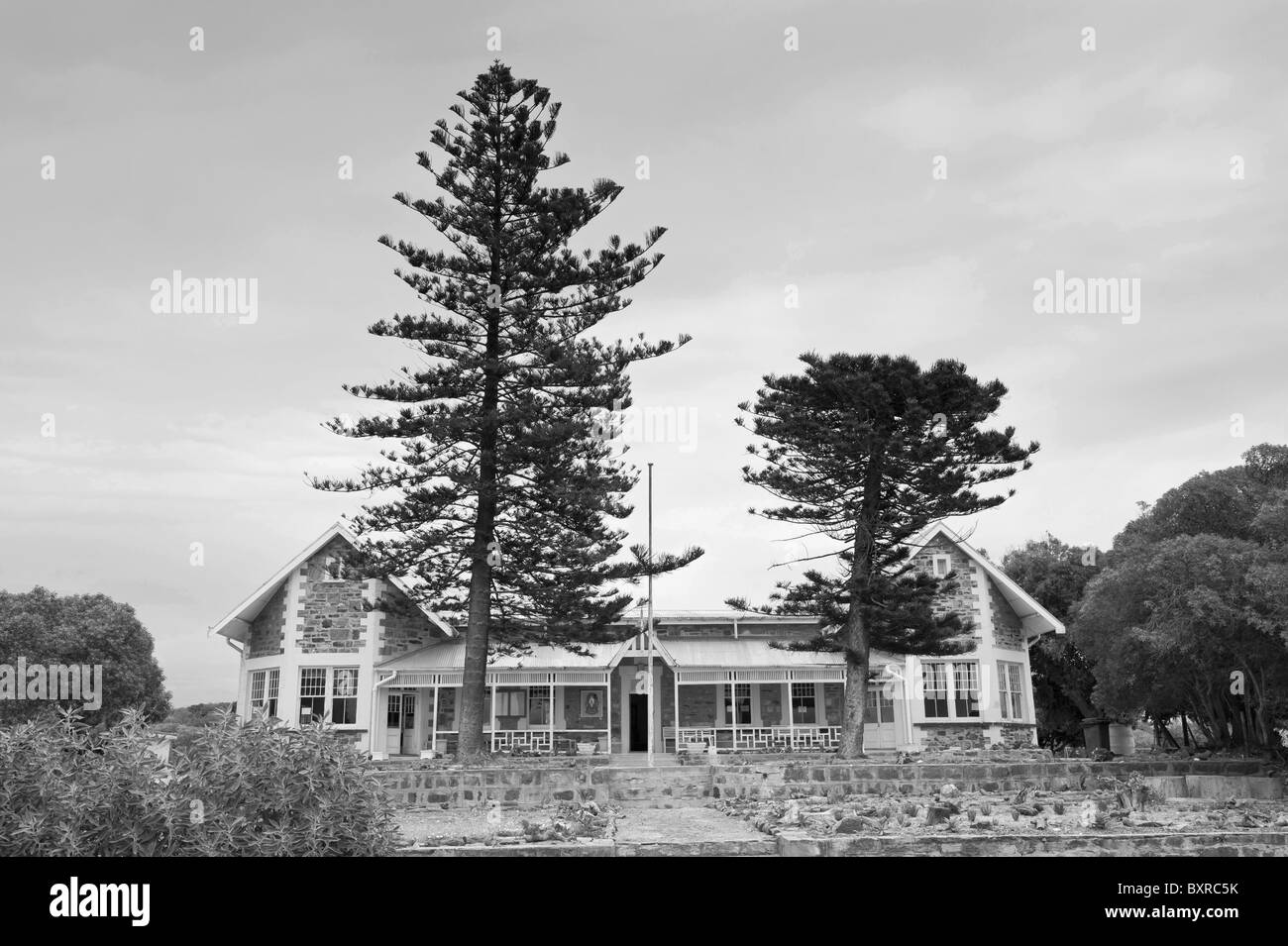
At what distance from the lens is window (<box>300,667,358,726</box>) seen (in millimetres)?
23625

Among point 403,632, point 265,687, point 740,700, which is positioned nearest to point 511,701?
point 403,632

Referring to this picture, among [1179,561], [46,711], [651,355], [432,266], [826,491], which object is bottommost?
[46,711]

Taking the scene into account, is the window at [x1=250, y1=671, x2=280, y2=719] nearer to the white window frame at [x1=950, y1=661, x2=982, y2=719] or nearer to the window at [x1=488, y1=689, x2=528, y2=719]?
the window at [x1=488, y1=689, x2=528, y2=719]

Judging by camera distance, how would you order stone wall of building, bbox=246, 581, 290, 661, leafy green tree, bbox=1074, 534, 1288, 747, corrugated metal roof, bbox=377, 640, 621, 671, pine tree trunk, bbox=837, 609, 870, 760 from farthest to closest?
corrugated metal roof, bbox=377, 640, 621, 671 < stone wall of building, bbox=246, 581, 290, 661 < pine tree trunk, bbox=837, 609, 870, 760 < leafy green tree, bbox=1074, 534, 1288, 747

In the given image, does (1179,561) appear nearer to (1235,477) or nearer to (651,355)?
(1235,477)

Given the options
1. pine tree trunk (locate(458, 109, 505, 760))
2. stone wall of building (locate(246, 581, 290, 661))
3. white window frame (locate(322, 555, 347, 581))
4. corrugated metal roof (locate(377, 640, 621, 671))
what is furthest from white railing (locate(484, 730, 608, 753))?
stone wall of building (locate(246, 581, 290, 661))

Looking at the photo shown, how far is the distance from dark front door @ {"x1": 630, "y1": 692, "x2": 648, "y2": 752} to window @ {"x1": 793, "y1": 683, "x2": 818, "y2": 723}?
3626 millimetres

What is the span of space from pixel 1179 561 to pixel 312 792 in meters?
15.1

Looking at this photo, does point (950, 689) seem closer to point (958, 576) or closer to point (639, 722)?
point (958, 576)

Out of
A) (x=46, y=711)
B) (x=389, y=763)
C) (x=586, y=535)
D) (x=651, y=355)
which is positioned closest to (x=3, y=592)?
(x=389, y=763)

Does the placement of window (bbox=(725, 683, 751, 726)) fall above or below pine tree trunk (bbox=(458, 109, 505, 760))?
below

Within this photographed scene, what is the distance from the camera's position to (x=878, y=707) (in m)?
25.4

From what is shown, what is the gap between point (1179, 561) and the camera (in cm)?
1705

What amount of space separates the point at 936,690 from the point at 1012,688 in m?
2.32
